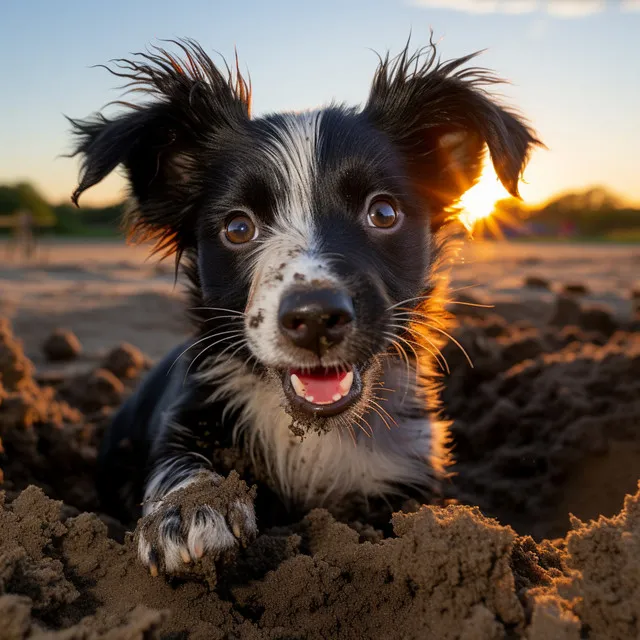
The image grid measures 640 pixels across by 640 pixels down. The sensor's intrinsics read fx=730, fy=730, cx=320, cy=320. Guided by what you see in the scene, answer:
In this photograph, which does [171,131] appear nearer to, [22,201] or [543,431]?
[543,431]

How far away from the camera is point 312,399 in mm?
2729

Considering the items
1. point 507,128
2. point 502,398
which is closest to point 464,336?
point 502,398

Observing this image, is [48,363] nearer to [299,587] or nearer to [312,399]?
[312,399]

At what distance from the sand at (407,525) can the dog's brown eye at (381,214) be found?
3.49 feet

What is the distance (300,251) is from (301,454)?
3.43ft

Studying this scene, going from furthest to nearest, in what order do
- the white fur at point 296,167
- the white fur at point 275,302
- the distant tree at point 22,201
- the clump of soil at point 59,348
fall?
the distant tree at point 22,201
the clump of soil at point 59,348
the white fur at point 296,167
the white fur at point 275,302

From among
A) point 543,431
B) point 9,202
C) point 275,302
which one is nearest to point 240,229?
point 275,302

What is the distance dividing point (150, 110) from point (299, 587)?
2261mm

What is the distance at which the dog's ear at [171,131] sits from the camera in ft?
11.3

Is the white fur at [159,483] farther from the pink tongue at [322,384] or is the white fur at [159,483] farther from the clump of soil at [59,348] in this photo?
the clump of soil at [59,348]

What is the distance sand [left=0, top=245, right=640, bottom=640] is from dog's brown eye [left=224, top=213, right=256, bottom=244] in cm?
99

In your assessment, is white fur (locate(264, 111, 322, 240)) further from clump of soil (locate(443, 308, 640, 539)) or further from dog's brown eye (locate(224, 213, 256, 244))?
clump of soil (locate(443, 308, 640, 539))

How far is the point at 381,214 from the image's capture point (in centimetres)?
318

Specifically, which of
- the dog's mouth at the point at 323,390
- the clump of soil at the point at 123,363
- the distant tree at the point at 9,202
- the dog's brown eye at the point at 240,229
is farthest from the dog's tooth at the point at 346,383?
the distant tree at the point at 9,202
